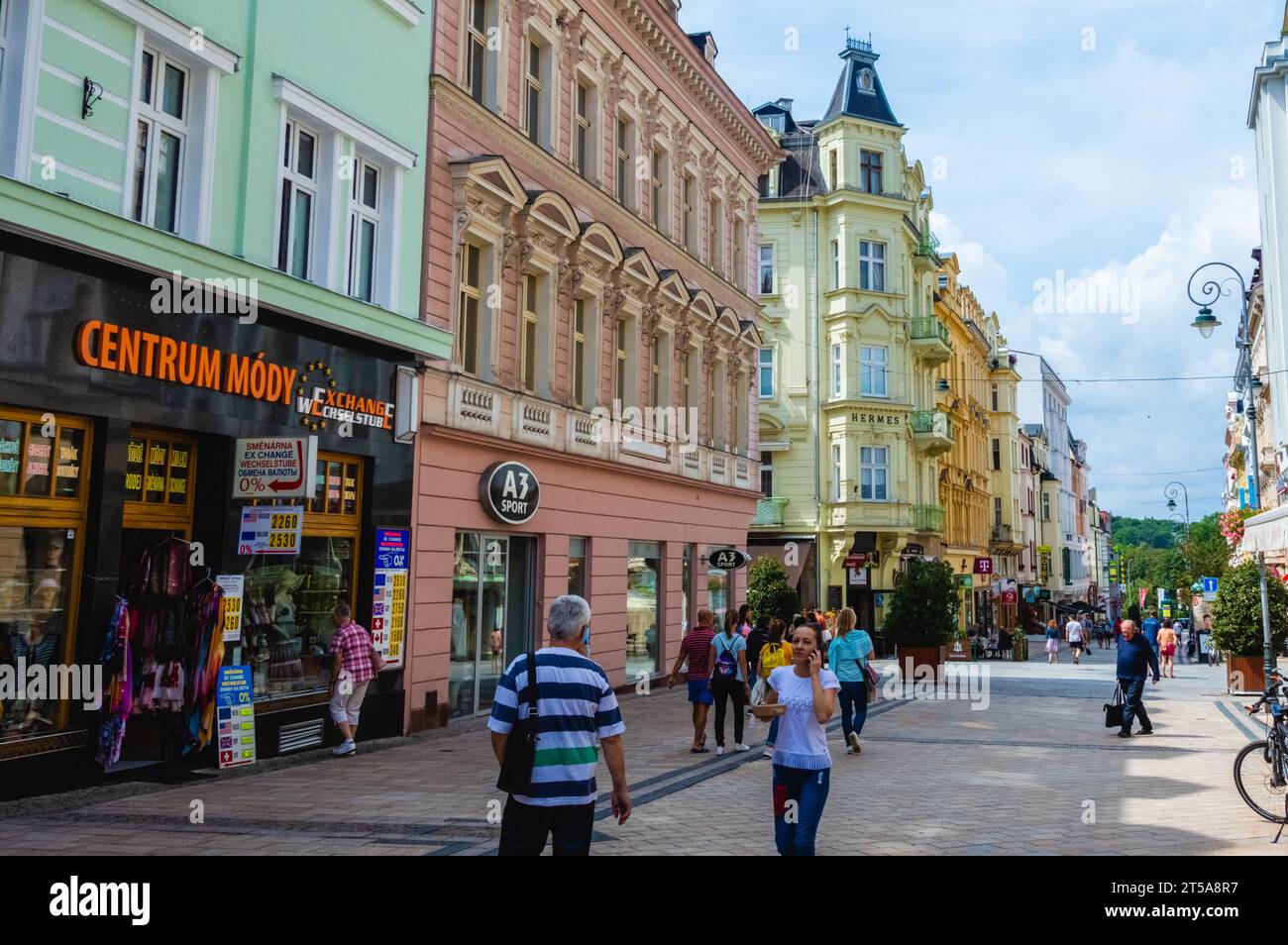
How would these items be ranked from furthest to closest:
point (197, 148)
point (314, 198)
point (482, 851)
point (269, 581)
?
point (314, 198)
point (269, 581)
point (197, 148)
point (482, 851)

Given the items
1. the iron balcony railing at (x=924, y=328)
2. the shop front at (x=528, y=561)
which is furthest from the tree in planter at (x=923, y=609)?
the iron balcony railing at (x=924, y=328)

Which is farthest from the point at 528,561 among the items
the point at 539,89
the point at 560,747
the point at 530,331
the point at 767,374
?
the point at 767,374

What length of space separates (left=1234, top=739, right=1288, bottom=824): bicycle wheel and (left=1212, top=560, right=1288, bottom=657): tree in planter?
14235 mm

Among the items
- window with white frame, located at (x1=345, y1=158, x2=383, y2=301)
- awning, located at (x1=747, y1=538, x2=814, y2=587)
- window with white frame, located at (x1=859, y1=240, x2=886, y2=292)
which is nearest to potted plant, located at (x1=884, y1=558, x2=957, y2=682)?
awning, located at (x1=747, y1=538, x2=814, y2=587)

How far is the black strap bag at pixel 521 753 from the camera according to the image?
507 centimetres

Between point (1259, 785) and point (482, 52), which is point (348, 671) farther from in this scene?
point (482, 52)

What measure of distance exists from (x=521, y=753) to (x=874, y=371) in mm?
37351

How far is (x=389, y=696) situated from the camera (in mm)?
13945

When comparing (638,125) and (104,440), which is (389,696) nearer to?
(104,440)

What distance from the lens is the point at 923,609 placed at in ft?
91.0

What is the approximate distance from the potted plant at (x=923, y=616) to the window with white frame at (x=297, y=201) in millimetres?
19123

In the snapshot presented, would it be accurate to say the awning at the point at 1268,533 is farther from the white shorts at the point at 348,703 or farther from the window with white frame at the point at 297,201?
the window with white frame at the point at 297,201
